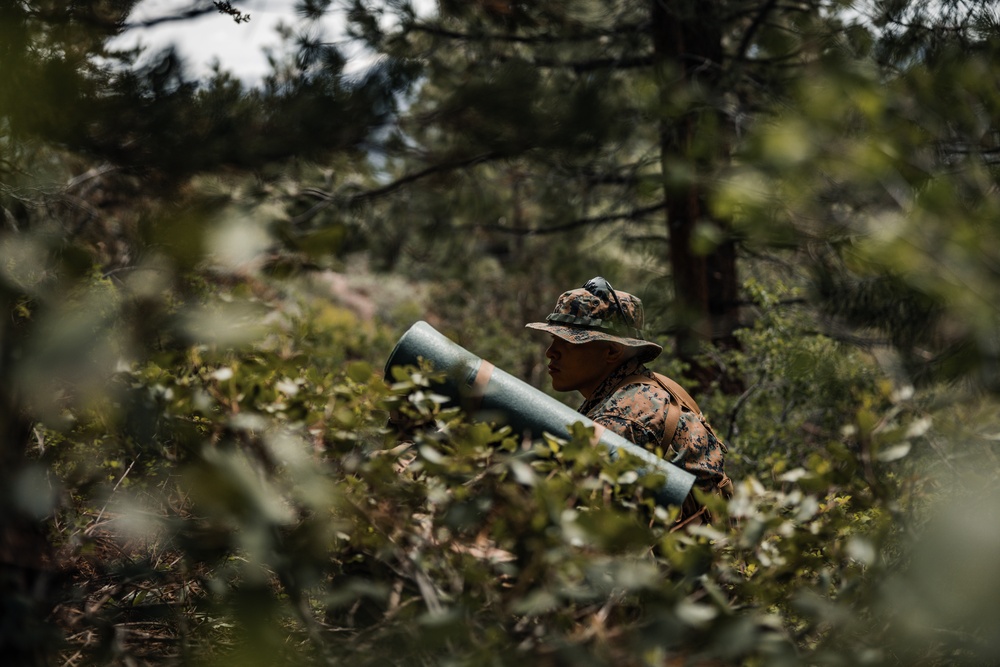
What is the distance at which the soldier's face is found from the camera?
3.30 m

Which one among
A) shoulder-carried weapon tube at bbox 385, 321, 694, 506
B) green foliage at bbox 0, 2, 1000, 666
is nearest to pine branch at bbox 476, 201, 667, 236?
green foliage at bbox 0, 2, 1000, 666

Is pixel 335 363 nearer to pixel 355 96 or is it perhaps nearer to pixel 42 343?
pixel 355 96

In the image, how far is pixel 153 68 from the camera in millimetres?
2666

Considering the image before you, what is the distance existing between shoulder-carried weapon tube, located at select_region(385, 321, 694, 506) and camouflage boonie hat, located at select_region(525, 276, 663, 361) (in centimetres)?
74

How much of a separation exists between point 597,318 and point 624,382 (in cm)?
27

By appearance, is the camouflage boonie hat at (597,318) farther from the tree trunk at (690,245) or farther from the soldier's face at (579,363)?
the tree trunk at (690,245)

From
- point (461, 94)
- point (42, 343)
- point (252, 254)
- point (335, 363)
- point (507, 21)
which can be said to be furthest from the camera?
point (335, 363)

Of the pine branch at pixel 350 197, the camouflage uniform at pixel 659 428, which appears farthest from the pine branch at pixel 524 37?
the camouflage uniform at pixel 659 428

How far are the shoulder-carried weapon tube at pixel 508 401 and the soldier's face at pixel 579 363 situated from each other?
79 centimetres

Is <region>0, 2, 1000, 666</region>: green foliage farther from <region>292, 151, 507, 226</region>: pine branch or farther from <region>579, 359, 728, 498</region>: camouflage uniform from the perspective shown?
<region>292, 151, 507, 226</region>: pine branch

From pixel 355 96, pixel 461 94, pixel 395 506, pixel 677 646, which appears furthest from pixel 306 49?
pixel 677 646

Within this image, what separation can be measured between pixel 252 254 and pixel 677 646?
1143mm

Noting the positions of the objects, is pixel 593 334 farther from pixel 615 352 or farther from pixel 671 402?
pixel 671 402

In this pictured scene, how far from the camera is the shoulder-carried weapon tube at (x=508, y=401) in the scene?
94.9 inches
